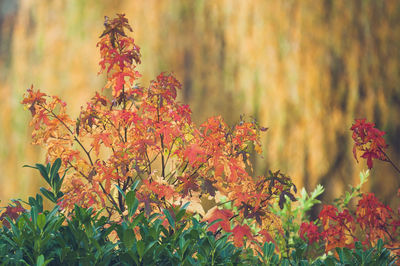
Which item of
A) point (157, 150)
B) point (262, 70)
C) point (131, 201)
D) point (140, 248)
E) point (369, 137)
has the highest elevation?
point (262, 70)

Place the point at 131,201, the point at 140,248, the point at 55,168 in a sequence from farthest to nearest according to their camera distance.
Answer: the point at 55,168
the point at 131,201
the point at 140,248

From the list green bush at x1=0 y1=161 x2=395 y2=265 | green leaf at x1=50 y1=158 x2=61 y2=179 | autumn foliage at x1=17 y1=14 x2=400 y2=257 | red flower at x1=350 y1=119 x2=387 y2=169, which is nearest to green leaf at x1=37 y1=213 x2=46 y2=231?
green bush at x1=0 y1=161 x2=395 y2=265

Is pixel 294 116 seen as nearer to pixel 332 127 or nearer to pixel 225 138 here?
pixel 332 127

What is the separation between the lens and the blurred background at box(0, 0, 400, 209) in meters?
5.15

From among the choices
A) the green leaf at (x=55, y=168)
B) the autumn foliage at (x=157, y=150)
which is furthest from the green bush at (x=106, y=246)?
the autumn foliage at (x=157, y=150)

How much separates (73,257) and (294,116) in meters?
3.50

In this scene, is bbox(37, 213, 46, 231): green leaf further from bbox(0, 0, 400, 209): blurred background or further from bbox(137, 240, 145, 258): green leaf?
bbox(0, 0, 400, 209): blurred background

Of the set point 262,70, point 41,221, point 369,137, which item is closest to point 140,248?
point 41,221

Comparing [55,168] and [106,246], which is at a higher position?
[55,168]

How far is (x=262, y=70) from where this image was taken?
5219mm

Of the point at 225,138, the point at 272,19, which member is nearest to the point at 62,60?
the point at 272,19

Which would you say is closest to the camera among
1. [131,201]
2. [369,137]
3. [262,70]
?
[131,201]

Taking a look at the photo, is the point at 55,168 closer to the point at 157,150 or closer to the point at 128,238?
the point at 128,238

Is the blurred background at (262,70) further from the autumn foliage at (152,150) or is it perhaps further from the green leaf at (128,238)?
the green leaf at (128,238)
